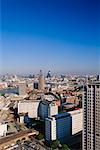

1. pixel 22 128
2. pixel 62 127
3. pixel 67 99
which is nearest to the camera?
pixel 62 127

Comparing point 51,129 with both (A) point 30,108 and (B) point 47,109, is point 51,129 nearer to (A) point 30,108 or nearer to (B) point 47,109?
(B) point 47,109

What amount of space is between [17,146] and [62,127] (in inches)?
36.4

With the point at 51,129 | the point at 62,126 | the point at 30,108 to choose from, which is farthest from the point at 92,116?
the point at 30,108

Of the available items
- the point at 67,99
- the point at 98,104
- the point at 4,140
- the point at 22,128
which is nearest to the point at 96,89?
the point at 98,104

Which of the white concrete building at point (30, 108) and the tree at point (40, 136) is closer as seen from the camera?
the tree at point (40, 136)

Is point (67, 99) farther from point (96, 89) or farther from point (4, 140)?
point (96, 89)

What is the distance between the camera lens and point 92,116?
2.85 m

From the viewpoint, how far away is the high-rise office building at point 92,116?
2764 millimetres

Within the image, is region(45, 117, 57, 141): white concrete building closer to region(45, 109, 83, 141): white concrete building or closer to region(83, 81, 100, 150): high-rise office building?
region(45, 109, 83, 141): white concrete building

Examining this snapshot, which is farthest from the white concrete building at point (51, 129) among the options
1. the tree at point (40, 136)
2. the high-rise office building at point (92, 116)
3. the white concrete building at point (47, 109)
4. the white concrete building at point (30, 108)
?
the white concrete building at point (30, 108)

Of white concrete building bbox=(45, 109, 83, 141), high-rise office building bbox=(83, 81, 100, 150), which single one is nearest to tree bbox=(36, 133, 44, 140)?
white concrete building bbox=(45, 109, 83, 141)

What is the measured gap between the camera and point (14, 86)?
12.0 meters

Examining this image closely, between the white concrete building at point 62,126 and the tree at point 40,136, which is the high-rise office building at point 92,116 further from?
the tree at point 40,136

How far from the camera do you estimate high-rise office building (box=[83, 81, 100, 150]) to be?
276 centimetres
